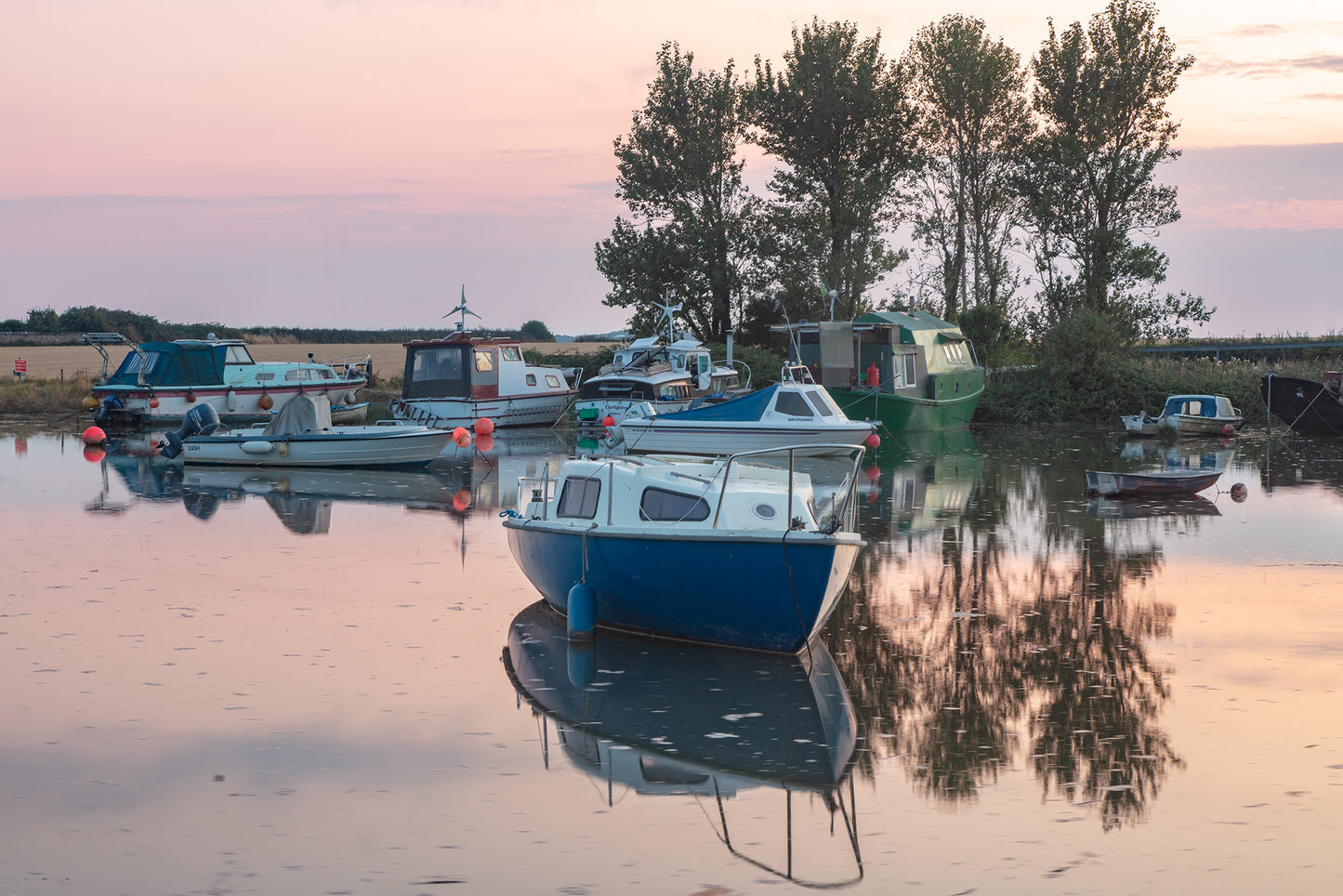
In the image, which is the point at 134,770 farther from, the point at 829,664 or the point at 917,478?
the point at 917,478

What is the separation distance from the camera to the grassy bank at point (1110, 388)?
46938 mm

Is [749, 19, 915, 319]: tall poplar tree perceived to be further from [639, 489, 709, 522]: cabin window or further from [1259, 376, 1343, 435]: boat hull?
[639, 489, 709, 522]: cabin window

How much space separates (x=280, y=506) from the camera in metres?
24.2

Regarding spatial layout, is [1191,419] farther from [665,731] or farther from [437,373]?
[665,731]

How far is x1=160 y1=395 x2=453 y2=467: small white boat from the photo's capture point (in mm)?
30703

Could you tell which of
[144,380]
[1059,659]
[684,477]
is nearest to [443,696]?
[684,477]

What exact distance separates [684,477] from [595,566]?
1284 mm

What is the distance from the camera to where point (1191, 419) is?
4112 centimetres

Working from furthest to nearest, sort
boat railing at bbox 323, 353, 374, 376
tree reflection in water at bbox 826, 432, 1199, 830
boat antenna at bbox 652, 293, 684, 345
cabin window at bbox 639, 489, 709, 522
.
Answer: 1. boat antenna at bbox 652, 293, 684, 345
2. boat railing at bbox 323, 353, 374, 376
3. cabin window at bbox 639, 489, 709, 522
4. tree reflection in water at bbox 826, 432, 1199, 830

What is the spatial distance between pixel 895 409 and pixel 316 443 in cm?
1939

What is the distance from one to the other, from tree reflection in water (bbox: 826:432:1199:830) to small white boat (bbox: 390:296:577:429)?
2289 cm

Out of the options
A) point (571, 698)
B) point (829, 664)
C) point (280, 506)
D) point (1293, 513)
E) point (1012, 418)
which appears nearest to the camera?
point (571, 698)

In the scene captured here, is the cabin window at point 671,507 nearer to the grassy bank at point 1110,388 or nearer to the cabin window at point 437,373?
the cabin window at point 437,373

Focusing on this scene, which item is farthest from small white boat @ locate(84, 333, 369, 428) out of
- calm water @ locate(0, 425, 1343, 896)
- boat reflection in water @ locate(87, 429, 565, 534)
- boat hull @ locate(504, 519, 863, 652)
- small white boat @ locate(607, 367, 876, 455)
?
boat hull @ locate(504, 519, 863, 652)
